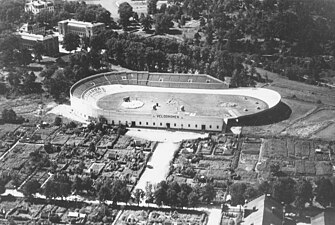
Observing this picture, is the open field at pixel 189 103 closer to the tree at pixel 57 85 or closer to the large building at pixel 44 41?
the tree at pixel 57 85

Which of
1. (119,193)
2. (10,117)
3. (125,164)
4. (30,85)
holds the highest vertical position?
(119,193)

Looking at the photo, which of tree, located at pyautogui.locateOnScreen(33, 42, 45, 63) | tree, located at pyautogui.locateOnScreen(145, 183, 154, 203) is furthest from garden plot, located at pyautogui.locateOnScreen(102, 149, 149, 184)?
tree, located at pyautogui.locateOnScreen(33, 42, 45, 63)

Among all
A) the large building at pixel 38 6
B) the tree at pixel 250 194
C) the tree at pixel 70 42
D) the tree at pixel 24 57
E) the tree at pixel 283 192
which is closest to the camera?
the tree at pixel 283 192

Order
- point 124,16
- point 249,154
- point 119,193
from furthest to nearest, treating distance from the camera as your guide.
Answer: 1. point 124,16
2. point 249,154
3. point 119,193

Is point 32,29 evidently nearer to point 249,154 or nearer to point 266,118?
point 266,118

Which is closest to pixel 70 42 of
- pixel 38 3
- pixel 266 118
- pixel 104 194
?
pixel 38 3

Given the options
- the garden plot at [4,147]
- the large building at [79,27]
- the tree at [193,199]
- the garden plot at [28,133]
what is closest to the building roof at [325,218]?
the tree at [193,199]
